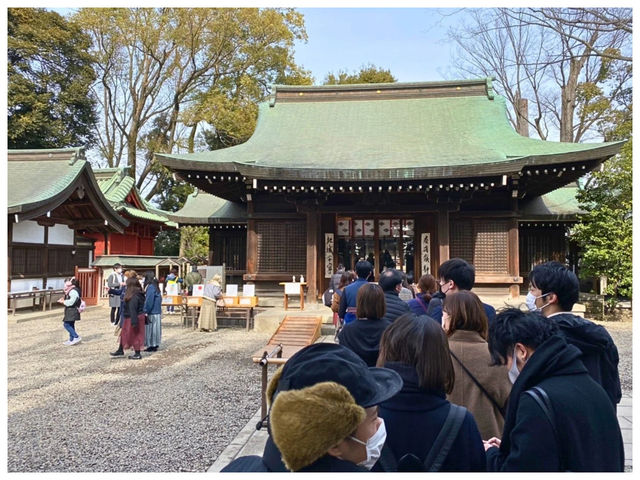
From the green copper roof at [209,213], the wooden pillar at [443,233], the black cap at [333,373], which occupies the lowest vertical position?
the black cap at [333,373]

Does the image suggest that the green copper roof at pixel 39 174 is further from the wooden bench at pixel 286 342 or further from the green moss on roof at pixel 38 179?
the wooden bench at pixel 286 342

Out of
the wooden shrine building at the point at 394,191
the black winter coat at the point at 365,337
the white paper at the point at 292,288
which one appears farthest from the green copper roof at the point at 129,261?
the black winter coat at the point at 365,337

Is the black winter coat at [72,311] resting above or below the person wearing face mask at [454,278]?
below

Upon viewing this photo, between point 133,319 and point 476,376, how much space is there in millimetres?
6162

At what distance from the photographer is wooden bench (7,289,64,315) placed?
12.2m

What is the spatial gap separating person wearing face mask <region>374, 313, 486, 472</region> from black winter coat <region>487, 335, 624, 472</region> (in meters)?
0.16

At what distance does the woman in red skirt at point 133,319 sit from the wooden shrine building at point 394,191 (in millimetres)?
4132

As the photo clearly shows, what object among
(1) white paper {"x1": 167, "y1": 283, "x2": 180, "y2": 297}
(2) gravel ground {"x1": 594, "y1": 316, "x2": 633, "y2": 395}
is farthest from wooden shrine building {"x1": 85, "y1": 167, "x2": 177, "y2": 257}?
(2) gravel ground {"x1": 594, "y1": 316, "x2": 633, "y2": 395}

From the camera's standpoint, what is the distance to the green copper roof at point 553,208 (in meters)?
12.1

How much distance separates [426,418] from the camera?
155cm

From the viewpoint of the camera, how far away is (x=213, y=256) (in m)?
14.6

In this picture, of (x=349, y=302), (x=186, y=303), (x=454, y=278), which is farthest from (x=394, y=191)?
(x=454, y=278)

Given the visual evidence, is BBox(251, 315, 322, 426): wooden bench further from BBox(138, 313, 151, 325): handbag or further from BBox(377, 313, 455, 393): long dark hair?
BBox(138, 313, 151, 325): handbag

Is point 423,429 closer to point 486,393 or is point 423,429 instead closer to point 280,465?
point 280,465
